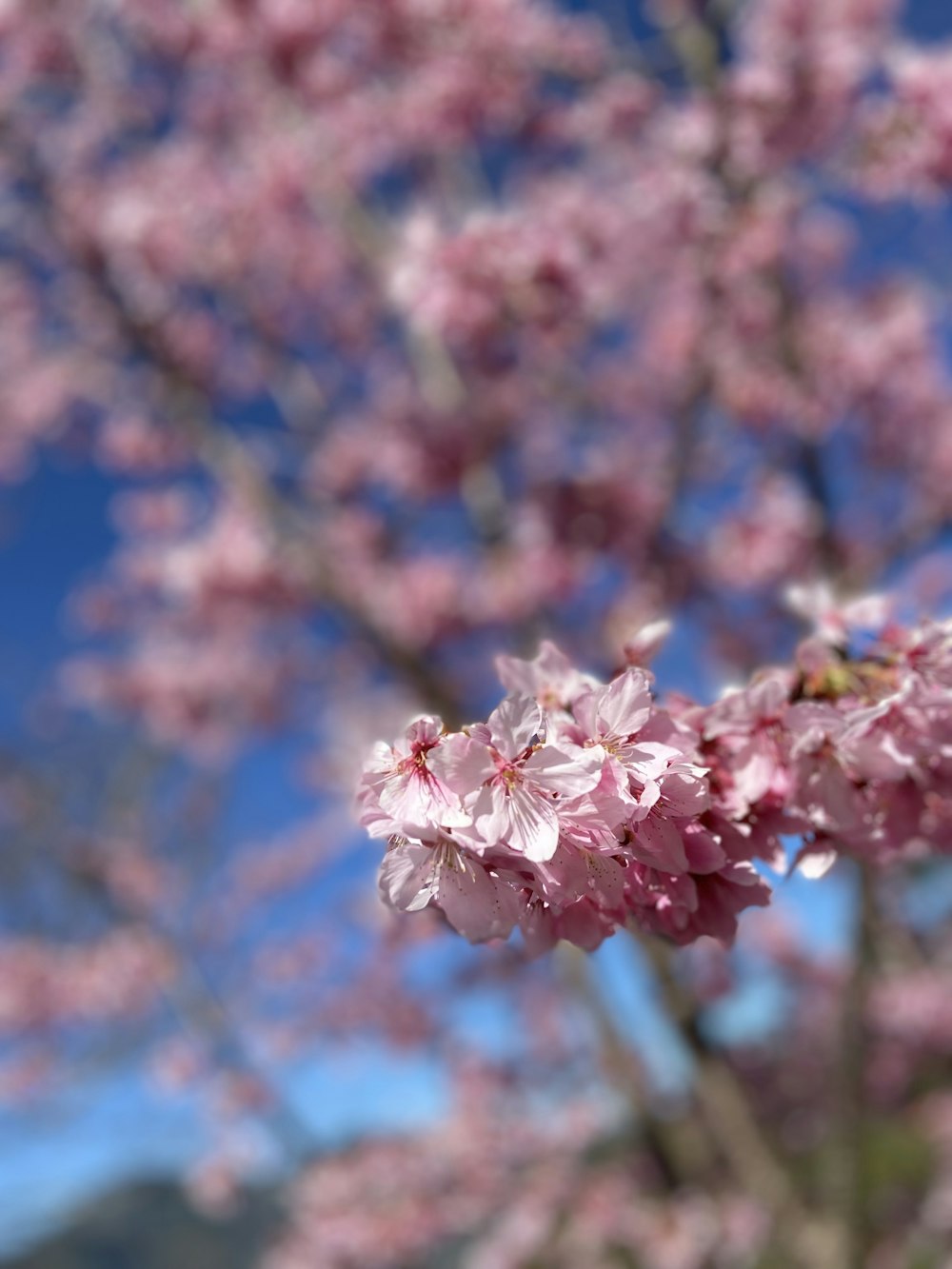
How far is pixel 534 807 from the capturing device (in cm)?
106

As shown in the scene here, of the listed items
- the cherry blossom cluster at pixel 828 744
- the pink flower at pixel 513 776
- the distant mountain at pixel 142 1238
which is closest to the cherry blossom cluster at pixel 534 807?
the pink flower at pixel 513 776

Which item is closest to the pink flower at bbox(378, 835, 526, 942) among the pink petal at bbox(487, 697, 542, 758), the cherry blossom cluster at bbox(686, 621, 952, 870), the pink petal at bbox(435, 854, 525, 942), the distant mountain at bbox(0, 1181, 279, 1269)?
the pink petal at bbox(435, 854, 525, 942)

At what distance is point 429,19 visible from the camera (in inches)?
163

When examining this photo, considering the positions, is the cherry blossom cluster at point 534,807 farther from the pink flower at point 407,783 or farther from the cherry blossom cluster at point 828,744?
the cherry blossom cluster at point 828,744

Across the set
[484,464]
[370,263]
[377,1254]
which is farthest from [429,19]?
[377,1254]

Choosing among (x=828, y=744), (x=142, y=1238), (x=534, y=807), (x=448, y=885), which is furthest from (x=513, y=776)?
(x=142, y=1238)

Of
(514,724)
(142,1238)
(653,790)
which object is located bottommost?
(653,790)

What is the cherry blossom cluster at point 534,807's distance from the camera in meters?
1.05

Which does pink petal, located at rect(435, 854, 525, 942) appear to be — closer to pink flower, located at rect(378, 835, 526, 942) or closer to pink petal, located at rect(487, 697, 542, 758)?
pink flower, located at rect(378, 835, 526, 942)

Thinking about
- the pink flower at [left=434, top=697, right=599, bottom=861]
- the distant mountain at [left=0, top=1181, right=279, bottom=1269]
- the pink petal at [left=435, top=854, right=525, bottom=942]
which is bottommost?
the pink petal at [left=435, top=854, right=525, bottom=942]

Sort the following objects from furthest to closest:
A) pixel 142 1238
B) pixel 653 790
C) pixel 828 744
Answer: pixel 142 1238 < pixel 828 744 < pixel 653 790

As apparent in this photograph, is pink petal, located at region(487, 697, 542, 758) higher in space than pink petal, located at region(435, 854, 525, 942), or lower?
higher

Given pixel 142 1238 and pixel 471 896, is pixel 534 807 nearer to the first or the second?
pixel 471 896

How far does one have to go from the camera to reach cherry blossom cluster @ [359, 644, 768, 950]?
1050mm
